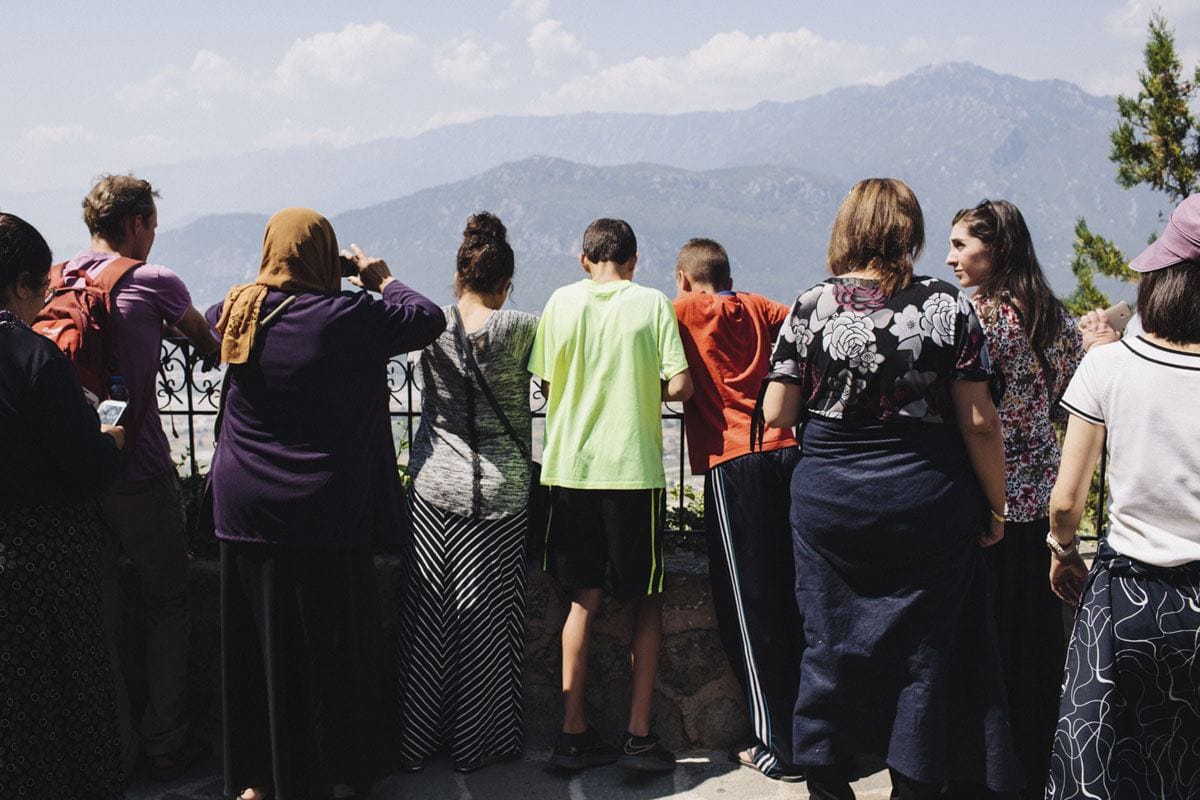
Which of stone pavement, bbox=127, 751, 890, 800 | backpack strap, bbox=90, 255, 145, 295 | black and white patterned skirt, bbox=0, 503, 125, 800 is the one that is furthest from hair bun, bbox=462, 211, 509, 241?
stone pavement, bbox=127, 751, 890, 800

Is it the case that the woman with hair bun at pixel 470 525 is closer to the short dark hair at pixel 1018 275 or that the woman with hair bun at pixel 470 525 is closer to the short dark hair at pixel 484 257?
the short dark hair at pixel 484 257

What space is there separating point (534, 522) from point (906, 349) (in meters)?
1.72

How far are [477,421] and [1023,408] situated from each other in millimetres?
1937

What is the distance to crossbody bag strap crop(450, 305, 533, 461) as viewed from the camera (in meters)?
3.74

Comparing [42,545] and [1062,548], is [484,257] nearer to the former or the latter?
[42,545]

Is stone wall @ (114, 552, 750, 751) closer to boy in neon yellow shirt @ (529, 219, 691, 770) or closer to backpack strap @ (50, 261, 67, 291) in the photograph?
boy in neon yellow shirt @ (529, 219, 691, 770)

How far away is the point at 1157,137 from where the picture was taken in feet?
41.7

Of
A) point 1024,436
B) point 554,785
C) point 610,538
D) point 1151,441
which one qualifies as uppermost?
point 1151,441

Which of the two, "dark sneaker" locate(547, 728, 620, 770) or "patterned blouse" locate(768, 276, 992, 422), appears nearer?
"patterned blouse" locate(768, 276, 992, 422)

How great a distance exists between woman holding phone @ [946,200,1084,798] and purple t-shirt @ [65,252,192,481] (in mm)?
2792

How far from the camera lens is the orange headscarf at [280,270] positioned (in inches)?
130

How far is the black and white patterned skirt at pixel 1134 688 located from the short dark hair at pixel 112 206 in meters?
3.41

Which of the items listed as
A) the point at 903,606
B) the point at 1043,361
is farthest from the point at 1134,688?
the point at 1043,361

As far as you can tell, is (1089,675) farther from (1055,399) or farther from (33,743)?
(33,743)
